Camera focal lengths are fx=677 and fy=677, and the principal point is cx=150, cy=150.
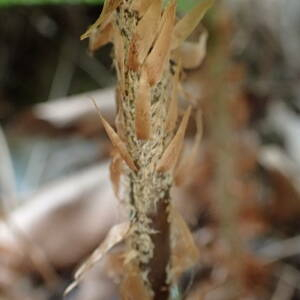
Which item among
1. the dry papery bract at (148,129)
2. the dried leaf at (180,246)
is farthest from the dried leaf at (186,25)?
the dried leaf at (180,246)

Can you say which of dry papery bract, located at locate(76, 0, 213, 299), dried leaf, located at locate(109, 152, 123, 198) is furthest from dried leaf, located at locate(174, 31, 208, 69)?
dried leaf, located at locate(109, 152, 123, 198)

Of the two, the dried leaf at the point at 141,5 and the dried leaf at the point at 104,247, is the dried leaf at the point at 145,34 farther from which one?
the dried leaf at the point at 104,247

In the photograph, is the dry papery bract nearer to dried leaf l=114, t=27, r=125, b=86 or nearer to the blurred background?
dried leaf l=114, t=27, r=125, b=86

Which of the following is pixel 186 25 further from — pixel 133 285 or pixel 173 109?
pixel 133 285

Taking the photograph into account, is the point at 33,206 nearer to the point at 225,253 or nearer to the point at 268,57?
the point at 225,253

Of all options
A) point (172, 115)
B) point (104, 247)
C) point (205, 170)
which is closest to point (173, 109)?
point (172, 115)

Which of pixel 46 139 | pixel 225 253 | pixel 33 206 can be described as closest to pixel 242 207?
pixel 225 253
